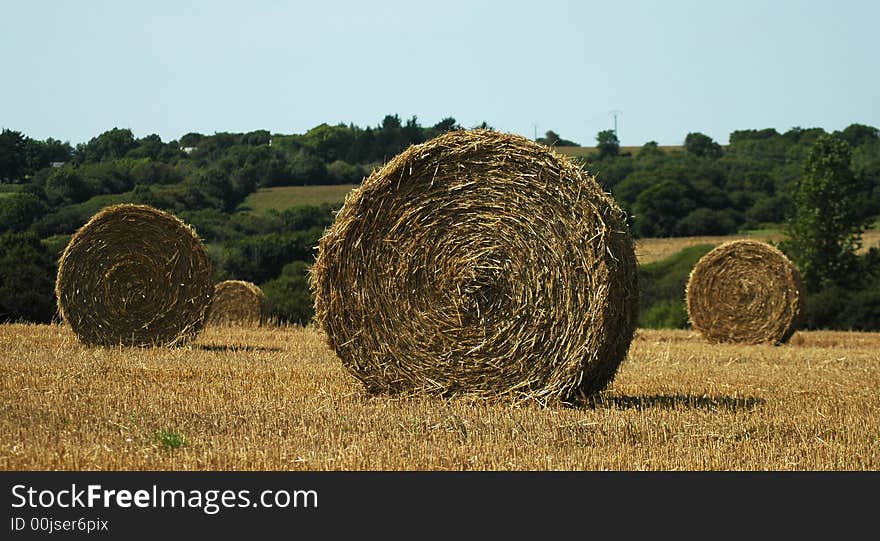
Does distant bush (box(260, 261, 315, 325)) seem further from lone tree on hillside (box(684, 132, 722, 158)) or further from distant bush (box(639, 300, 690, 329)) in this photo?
lone tree on hillside (box(684, 132, 722, 158))

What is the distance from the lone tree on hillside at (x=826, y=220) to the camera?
3178 cm

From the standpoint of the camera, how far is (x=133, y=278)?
45.5ft

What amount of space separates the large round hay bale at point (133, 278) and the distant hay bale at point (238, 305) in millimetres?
6170

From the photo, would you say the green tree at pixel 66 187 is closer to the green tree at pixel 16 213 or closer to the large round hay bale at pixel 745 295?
the green tree at pixel 16 213

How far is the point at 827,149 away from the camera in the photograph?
34000mm

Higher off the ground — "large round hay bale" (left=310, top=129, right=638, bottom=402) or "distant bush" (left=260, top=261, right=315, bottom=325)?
"large round hay bale" (left=310, top=129, right=638, bottom=402)

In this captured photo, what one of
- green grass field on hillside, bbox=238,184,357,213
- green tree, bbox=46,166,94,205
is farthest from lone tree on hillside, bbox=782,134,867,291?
green tree, bbox=46,166,94,205

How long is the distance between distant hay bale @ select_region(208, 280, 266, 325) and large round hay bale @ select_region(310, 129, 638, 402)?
11.0 m

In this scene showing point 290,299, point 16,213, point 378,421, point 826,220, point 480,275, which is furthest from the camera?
point 826,220

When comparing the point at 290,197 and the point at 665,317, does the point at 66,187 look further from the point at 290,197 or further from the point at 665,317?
the point at 665,317

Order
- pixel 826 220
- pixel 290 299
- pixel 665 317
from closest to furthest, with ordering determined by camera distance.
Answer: pixel 290 299 < pixel 665 317 < pixel 826 220

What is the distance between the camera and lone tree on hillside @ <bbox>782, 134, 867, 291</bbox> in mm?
31781

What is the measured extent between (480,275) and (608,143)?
228 ft

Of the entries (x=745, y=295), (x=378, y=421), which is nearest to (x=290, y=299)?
(x=745, y=295)
